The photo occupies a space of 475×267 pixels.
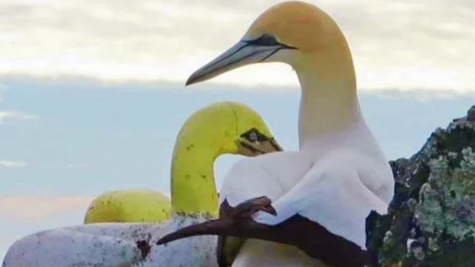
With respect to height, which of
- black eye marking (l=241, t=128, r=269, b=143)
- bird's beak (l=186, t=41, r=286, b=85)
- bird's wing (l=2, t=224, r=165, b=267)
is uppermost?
bird's beak (l=186, t=41, r=286, b=85)

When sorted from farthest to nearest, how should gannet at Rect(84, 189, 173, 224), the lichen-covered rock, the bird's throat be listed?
gannet at Rect(84, 189, 173, 224) < the bird's throat < the lichen-covered rock

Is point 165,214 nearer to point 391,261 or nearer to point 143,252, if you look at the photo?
point 143,252

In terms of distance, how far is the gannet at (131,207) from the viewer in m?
6.11

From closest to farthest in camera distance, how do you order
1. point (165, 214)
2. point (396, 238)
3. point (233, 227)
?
1. point (396, 238)
2. point (233, 227)
3. point (165, 214)

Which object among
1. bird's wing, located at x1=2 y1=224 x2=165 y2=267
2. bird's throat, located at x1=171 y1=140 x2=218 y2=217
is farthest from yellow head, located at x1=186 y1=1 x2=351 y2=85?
bird's wing, located at x1=2 y1=224 x2=165 y2=267

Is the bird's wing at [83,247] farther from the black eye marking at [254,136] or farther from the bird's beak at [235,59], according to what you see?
the bird's beak at [235,59]


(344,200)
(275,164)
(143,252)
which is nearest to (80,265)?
(143,252)

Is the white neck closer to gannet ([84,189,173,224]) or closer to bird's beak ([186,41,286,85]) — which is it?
bird's beak ([186,41,286,85])

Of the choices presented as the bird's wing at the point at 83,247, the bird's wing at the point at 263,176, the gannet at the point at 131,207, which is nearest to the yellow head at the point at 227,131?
the bird's wing at the point at 83,247

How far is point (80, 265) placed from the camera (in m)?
5.20

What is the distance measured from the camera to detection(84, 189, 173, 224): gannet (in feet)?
20.0

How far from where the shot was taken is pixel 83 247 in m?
5.20

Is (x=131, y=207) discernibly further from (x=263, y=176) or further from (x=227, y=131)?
(x=263, y=176)

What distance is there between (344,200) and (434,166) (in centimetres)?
201
